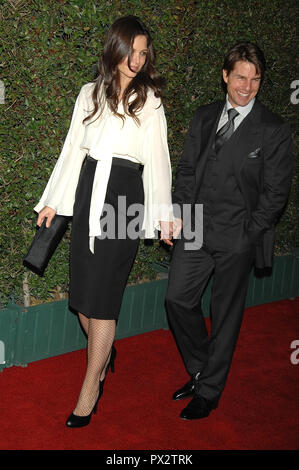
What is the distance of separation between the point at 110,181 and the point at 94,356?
3.24ft

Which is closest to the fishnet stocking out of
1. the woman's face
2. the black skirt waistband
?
the black skirt waistband

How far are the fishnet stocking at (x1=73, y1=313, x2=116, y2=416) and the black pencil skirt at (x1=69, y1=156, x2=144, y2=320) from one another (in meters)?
0.07

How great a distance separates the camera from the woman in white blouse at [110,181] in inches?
135

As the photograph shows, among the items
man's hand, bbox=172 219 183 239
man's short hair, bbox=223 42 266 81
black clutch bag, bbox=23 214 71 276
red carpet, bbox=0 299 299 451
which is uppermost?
man's short hair, bbox=223 42 266 81

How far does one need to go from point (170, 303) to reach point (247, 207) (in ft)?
2.47

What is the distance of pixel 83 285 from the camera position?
142 inches

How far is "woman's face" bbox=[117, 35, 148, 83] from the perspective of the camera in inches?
131

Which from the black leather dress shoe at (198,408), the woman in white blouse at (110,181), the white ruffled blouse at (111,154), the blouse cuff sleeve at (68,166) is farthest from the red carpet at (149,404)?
the blouse cuff sleeve at (68,166)

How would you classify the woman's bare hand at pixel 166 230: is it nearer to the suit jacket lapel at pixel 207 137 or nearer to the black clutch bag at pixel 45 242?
the suit jacket lapel at pixel 207 137

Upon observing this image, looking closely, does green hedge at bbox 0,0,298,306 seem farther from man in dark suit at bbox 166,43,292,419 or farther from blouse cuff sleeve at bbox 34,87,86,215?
man in dark suit at bbox 166,43,292,419

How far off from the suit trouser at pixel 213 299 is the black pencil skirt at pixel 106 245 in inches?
16.1

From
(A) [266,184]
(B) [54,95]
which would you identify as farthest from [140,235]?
(B) [54,95]

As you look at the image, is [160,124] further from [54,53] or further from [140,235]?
[54,53]

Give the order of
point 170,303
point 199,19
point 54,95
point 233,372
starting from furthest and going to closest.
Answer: point 199,19, point 233,372, point 54,95, point 170,303
